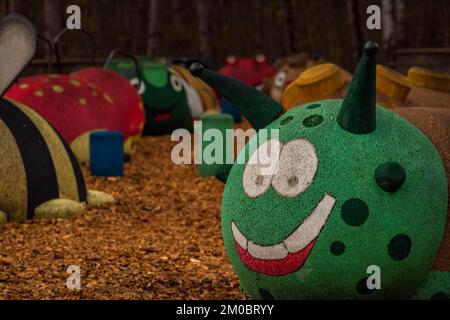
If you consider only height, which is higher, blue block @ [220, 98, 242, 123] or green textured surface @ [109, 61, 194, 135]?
green textured surface @ [109, 61, 194, 135]

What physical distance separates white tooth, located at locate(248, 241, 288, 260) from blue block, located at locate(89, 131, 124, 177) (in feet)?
17.7

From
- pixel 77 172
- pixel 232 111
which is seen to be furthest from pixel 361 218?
pixel 232 111

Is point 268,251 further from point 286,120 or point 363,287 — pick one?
point 286,120

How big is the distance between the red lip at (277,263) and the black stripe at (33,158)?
320cm

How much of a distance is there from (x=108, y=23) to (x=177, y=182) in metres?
25.6

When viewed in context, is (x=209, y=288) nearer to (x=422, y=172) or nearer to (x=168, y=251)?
(x=168, y=251)

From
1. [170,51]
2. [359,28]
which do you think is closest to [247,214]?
[359,28]

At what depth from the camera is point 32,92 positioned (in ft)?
32.5

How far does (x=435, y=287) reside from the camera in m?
4.12

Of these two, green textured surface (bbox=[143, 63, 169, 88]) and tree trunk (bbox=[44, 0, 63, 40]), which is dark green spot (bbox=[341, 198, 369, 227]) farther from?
tree trunk (bbox=[44, 0, 63, 40])

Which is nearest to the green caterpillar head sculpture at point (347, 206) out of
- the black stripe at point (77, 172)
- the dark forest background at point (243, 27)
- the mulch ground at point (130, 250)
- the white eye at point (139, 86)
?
the mulch ground at point (130, 250)

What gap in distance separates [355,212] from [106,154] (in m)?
5.82

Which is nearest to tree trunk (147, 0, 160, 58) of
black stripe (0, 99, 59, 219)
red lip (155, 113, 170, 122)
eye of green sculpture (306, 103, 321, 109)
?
red lip (155, 113, 170, 122)

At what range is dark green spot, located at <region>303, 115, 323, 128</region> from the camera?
13.8 feet
